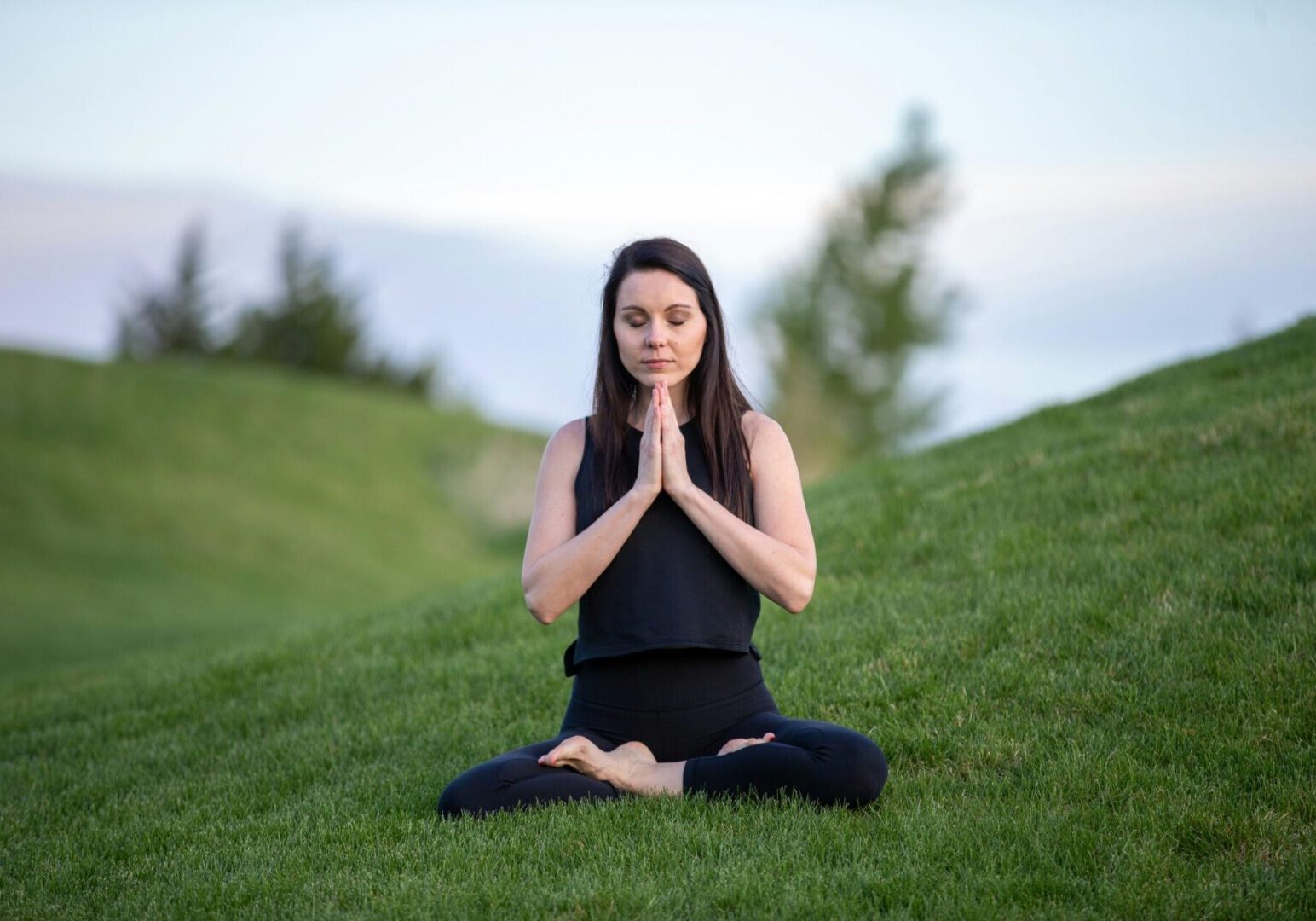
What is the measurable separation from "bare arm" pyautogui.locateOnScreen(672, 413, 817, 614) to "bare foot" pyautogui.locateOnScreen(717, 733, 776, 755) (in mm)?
527

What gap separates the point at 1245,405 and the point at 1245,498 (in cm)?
245

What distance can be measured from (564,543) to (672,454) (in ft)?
1.84

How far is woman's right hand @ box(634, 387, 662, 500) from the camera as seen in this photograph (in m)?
4.55

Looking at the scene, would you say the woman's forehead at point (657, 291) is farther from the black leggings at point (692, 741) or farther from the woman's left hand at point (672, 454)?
the black leggings at point (692, 741)

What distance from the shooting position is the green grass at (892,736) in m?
4.04

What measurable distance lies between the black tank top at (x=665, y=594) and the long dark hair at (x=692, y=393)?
0.08 m

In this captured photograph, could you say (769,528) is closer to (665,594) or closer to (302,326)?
(665,594)

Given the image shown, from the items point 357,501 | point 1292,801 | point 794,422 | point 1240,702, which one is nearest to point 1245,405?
point 1240,702

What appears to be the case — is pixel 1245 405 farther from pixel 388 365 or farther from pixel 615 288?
pixel 388 365

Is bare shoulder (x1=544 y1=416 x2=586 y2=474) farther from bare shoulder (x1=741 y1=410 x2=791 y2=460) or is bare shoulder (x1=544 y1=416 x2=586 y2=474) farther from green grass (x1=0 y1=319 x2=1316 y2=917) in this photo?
green grass (x1=0 y1=319 x2=1316 y2=917)

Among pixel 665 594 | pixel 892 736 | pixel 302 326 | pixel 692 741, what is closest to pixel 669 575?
pixel 665 594

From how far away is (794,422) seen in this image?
48.1 m

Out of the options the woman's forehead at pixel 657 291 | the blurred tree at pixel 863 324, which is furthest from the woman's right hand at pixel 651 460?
the blurred tree at pixel 863 324

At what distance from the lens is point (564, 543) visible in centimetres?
473
